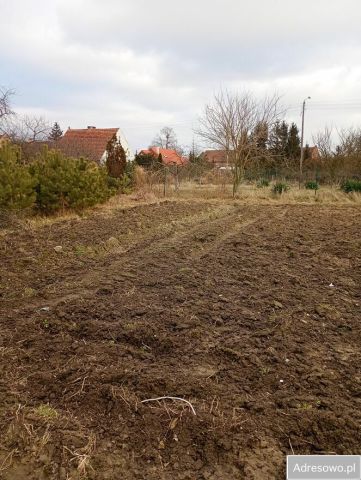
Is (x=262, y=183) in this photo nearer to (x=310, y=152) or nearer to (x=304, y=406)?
(x=310, y=152)

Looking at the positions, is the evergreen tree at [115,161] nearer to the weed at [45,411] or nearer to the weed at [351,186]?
the weed at [351,186]

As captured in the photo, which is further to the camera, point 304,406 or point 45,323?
point 45,323

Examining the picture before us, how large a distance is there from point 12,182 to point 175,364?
315 inches

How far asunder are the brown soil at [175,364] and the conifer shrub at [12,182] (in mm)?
3641

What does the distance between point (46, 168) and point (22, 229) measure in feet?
8.99

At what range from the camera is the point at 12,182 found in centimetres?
934

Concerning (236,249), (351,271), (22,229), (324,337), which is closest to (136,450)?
(324,337)

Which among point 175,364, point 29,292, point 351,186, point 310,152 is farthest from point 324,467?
point 310,152

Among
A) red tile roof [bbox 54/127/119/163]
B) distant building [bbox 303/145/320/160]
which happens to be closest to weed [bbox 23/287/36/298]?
red tile roof [bbox 54/127/119/163]

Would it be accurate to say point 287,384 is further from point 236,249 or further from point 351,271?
point 236,249

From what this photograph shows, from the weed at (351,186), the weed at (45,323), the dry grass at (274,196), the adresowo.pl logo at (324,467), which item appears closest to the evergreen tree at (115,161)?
the dry grass at (274,196)

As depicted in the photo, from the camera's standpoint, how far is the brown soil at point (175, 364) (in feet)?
6.59

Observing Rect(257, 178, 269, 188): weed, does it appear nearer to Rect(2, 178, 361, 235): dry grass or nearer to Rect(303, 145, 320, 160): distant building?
Rect(2, 178, 361, 235): dry grass

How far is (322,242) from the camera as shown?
7.59 metres
